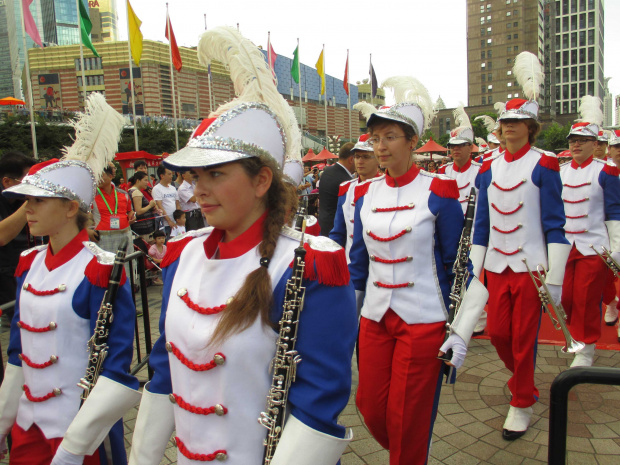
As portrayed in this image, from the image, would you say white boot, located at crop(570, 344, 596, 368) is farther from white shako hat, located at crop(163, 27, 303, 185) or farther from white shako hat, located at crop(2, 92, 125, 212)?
white shako hat, located at crop(2, 92, 125, 212)

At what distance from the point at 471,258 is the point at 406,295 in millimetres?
1175

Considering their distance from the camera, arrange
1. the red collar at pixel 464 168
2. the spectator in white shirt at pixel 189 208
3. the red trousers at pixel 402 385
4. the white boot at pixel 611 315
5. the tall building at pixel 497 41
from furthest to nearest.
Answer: the tall building at pixel 497 41 < the spectator in white shirt at pixel 189 208 < the red collar at pixel 464 168 < the white boot at pixel 611 315 < the red trousers at pixel 402 385

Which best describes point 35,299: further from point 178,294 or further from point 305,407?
point 305,407

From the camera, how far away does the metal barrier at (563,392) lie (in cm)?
175

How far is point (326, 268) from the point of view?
156cm

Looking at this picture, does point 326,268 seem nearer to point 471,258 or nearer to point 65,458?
point 65,458

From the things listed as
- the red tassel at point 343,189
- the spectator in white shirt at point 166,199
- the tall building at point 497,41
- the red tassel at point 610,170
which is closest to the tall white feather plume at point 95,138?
the red tassel at point 343,189

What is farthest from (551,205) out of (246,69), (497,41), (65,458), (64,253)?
(497,41)

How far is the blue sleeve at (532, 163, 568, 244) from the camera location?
374 centimetres

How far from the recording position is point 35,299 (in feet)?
8.11

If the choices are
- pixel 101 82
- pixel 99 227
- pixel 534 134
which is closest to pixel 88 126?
pixel 534 134

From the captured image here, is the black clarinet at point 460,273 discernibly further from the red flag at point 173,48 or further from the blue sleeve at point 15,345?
the red flag at point 173,48

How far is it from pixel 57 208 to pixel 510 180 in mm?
3328

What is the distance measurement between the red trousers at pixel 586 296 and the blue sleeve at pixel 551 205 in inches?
65.9
